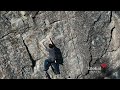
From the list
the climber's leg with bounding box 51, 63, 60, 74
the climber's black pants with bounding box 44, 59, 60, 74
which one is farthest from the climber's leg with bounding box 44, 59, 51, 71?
the climber's leg with bounding box 51, 63, 60, 74

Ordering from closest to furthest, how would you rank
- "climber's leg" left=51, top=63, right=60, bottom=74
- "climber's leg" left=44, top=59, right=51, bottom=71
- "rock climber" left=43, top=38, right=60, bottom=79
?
"rock climber" left=43, top=38, right=60, bottom=79
"climber's leg" left=44, top=59, right=51, bottom=71
"climber's leg" left=51, top=63, right=60, bottom=74

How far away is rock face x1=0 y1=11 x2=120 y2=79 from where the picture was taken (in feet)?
50.4

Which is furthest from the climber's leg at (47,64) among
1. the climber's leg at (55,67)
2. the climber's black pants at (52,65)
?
the climber's leg at (55,67)

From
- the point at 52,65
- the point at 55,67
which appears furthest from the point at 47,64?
the point at 55,67

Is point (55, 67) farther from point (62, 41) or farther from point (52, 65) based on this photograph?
point (62, 41)

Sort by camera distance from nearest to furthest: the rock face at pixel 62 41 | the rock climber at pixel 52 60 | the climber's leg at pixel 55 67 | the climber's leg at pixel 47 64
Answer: the rock climber at pixel 52 60 < the rock face at pixel 62 41 < the climber's leg at pixel 47 64 < the climber's leg at pixel 55 67

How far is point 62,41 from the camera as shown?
16109 millimetres

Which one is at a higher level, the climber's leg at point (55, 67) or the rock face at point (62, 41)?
the rock face at point (62, 41)

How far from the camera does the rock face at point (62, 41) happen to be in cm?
1537

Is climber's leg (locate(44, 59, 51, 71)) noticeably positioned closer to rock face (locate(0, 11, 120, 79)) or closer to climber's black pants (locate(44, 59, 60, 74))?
climber's black pants (locate(44, 59, 60, 74))

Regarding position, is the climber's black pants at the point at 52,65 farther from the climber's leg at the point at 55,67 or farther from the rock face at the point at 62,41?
the rock face at the point at 62,41

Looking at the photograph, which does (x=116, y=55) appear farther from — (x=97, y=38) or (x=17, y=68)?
(x=17, y=68)

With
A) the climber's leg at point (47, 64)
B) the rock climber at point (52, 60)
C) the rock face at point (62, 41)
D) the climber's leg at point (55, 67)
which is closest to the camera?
the rock climber at point (52, 60)
